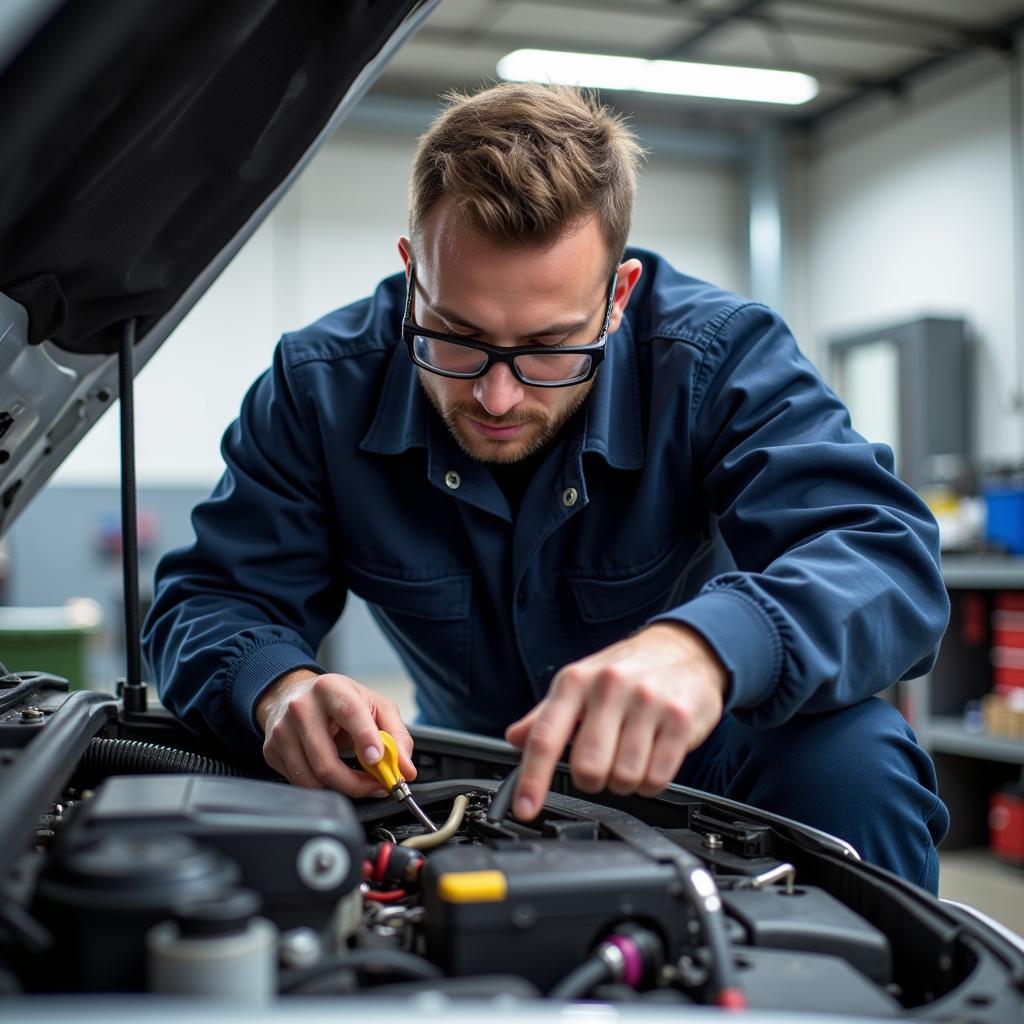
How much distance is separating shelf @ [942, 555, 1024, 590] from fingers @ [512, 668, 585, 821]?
8.58 feet

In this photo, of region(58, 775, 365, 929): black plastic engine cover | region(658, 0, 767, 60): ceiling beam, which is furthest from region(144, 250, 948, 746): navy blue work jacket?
region(658, 0, 767, 60): ceiling beam

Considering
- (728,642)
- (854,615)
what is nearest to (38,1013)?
(728,642)

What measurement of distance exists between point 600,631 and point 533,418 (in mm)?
338

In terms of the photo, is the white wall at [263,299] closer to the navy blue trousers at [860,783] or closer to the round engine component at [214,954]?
the navy blue trousers at [860,783]

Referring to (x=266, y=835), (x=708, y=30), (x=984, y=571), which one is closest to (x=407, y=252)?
(x=266, y=835)

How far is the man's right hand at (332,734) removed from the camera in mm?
937

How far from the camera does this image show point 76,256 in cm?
105

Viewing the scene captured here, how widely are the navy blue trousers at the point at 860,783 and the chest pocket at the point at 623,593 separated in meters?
0.37

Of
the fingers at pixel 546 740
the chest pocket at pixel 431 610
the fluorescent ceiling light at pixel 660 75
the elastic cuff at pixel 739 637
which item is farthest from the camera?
the fluorescent ceiling light at pixel 660 75

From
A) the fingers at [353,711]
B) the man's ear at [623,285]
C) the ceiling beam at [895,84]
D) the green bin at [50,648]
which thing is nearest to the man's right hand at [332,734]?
the fingers at [353,711]

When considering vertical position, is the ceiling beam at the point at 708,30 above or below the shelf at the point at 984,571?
above

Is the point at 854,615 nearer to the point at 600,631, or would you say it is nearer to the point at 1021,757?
the point at 600,631

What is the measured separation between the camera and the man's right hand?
94cm

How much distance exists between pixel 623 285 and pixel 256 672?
625 mm
